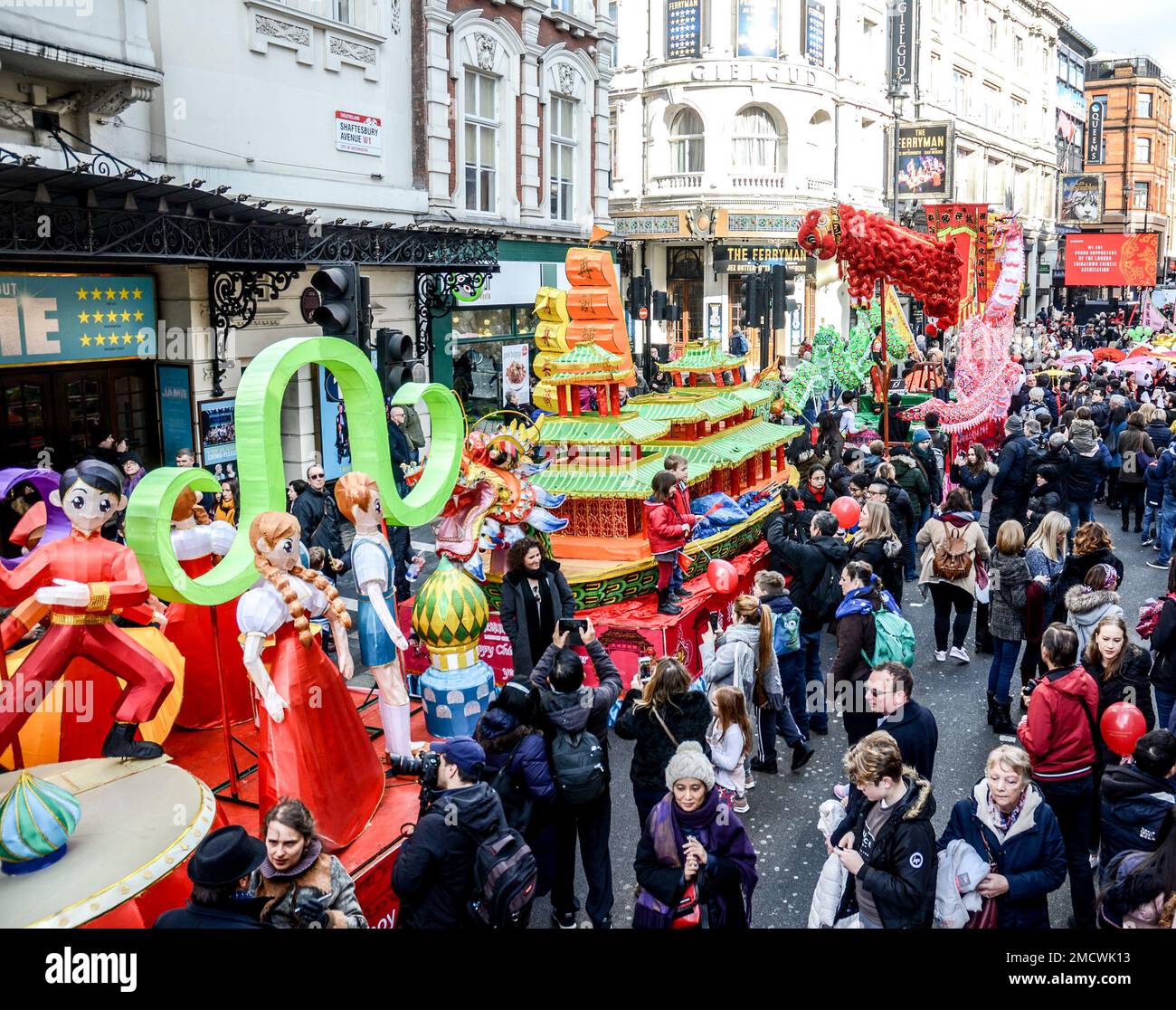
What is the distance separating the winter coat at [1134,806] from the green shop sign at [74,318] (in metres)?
10.7

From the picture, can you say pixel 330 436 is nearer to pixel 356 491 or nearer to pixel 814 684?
pixel 814 684

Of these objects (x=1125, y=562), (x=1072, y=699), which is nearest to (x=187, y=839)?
(x=1072, y=699)

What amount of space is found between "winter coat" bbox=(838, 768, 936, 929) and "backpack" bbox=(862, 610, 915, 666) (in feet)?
8.83

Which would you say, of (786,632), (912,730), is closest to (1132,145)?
(786,632)

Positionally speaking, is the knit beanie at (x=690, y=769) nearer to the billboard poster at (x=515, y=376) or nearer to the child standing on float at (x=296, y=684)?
the child standing on float at (x=296, y=684)

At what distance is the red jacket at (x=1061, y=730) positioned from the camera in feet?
17.1

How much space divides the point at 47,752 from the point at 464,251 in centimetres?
1221

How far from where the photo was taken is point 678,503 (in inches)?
325

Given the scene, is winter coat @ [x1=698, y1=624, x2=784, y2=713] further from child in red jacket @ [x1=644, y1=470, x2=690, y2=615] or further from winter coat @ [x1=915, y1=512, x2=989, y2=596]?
winter coat @ [x1=915, y1=512, x2=989, y2=596]

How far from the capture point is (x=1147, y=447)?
13.4 metres

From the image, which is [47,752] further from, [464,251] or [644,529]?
[464,251]

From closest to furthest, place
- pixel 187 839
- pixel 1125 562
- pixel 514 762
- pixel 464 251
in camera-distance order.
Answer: pixel 187 839 < pixel 514 762 < pixel 1125 562 < pixel 464 251

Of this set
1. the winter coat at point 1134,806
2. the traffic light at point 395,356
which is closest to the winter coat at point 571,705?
the winter coat at point 1134,806

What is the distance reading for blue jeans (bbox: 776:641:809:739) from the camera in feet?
24.0
